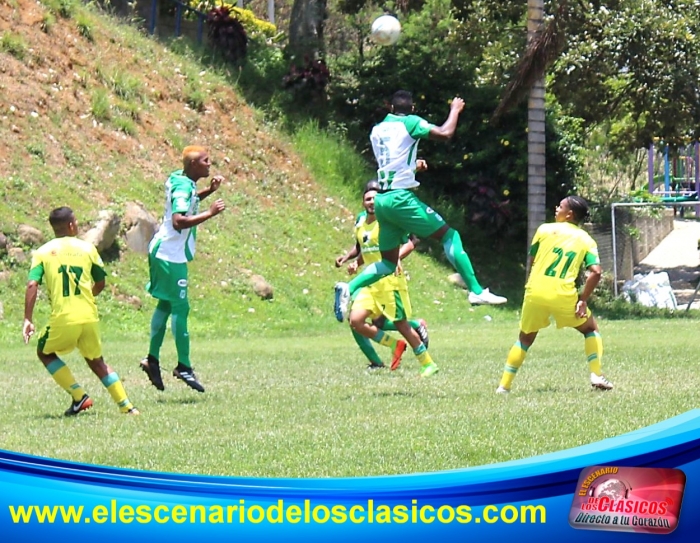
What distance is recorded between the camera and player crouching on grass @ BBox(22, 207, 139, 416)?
28.2 ft

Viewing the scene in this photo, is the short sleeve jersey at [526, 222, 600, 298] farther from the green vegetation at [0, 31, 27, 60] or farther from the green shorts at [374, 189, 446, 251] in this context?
the green vegetation at [0, 31, 27, 60]

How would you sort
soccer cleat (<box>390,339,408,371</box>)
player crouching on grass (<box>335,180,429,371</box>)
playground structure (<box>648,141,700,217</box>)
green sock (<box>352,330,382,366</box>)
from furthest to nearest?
1. playground structure (<box>648,141,700,217</box>)
2. green sock (<box>352,330,382,366</box>)
3. soccer cleat (<box>390,339,408,371</box>)
4. player crouching on grass (<box>335,180,429,371</box>)

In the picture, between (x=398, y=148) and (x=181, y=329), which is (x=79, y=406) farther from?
(x=398, y=148)

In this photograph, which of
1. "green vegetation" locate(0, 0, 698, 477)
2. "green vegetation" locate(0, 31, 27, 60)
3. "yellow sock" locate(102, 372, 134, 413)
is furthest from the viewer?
"green vegetation" locate(0, 31, 27, 60)

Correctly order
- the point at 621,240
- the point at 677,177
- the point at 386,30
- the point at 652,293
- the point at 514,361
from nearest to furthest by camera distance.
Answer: the point at 514,361
the point at 386,30
the point at 652,293
the point at 621,240
the point at 677,177

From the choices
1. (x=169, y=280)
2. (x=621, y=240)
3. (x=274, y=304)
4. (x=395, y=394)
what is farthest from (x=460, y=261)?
(x=621, y=240)

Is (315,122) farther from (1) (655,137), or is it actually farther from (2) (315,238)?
(1) (655,137)

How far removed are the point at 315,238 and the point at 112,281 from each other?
5880 millimetres

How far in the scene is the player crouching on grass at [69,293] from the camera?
859 cm

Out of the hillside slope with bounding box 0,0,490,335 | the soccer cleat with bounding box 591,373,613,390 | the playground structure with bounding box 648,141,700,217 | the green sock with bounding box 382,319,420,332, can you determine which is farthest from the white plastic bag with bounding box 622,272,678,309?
the playground structure with bounding box 648,141,700,217

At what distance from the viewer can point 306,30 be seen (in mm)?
30000

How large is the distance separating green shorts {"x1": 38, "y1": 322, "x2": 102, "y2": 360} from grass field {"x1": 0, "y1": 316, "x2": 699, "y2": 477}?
1.68 ft

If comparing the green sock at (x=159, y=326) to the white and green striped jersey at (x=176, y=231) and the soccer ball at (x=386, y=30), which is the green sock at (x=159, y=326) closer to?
the white and green striped jersey at (x=176, y=231)

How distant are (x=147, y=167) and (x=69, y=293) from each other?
15.7 metres
